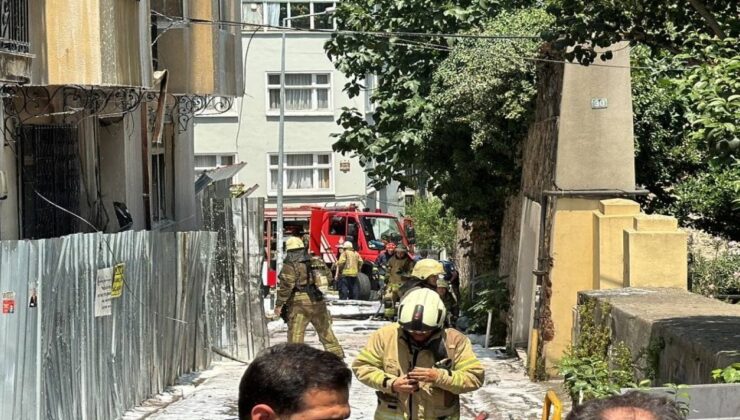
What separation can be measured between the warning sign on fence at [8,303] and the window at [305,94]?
126ft

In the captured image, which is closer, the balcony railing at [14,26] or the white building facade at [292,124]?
the balcony railing at [14,26]

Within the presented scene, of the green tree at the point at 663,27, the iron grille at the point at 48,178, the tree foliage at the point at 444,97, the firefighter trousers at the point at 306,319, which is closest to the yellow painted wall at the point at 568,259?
the firefighter trousers at the point at 306,319

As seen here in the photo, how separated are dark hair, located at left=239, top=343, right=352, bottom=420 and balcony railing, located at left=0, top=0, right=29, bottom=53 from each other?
25.1 ft

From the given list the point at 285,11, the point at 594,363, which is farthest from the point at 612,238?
the point at 285,11

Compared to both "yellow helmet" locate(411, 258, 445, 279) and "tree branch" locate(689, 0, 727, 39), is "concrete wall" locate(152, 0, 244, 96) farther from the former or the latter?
"tree branch" locate(689, 0, 727, 39)

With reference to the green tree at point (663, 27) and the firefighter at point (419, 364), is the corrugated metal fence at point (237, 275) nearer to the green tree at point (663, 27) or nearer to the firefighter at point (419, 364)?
the green tree at point (663, 27)

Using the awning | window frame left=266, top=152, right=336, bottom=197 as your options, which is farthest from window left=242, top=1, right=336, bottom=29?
the awning

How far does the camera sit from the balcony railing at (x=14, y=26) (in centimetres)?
1049

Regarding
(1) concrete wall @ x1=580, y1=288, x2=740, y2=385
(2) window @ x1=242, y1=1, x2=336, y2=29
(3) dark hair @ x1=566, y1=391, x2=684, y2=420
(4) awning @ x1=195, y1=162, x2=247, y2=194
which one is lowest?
(1) concrete wall @ x1=580, y1=288, x2=740, y2=385

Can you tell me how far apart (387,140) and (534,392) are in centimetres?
981

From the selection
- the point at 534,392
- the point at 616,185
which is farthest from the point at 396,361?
the point at 616,185

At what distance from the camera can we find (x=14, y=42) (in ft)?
34.6

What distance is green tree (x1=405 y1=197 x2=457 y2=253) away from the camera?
37.9m

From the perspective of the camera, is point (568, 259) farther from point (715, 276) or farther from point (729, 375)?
point (729, 375)
